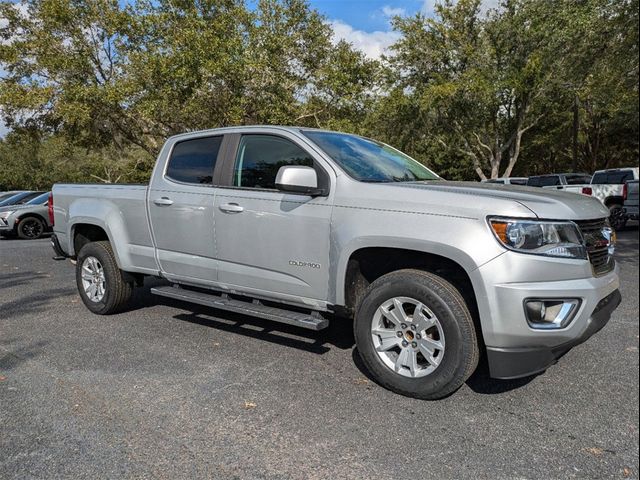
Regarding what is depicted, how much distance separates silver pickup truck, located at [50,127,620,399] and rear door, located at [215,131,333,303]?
0.01m

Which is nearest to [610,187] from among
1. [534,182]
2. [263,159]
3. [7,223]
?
[534,182]

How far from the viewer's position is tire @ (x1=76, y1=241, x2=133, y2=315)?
→ 5305 mm

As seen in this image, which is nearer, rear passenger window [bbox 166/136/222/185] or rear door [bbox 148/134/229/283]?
rear door [bbox 148/134/229/283]

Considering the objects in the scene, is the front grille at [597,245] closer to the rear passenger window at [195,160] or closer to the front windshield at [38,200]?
the rear passenger window at [195,160]

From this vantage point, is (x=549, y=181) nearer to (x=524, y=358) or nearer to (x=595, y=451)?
(x=524, y=358)

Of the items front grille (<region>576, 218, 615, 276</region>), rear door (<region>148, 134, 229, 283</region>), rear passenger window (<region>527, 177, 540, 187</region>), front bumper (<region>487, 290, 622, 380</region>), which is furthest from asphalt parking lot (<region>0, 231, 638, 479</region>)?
rear passenger window (<region>527, 177, 540, 187</region>)

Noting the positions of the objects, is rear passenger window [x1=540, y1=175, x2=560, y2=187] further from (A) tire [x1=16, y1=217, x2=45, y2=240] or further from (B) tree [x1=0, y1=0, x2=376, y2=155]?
(A) tire [x1=16, y1=217, x2=45, y2=240]

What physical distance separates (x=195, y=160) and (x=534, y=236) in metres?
3.14

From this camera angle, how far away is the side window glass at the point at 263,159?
4.10m

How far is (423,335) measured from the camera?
3318 millimetres

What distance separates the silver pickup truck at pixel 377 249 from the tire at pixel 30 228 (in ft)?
36.8

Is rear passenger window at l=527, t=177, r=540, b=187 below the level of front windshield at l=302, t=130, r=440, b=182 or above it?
below

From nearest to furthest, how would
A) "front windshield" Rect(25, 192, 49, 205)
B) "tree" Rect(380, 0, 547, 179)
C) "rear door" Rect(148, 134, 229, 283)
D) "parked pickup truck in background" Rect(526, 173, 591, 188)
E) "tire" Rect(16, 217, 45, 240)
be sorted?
"rear door" Rect(148, 134, 229, 283)
"tire" Rect(16, 217, 45, 240)
"front windshield" Rect(25, 192, 49, 205)
"parked pickup truck in background" Rect(526, 173, 591, 188)
"tree" Rect(380, 0, 547, 179)

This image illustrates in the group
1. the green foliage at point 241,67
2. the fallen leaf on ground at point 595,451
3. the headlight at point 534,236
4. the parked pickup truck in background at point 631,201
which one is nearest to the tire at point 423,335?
the headlight at point 534,236
